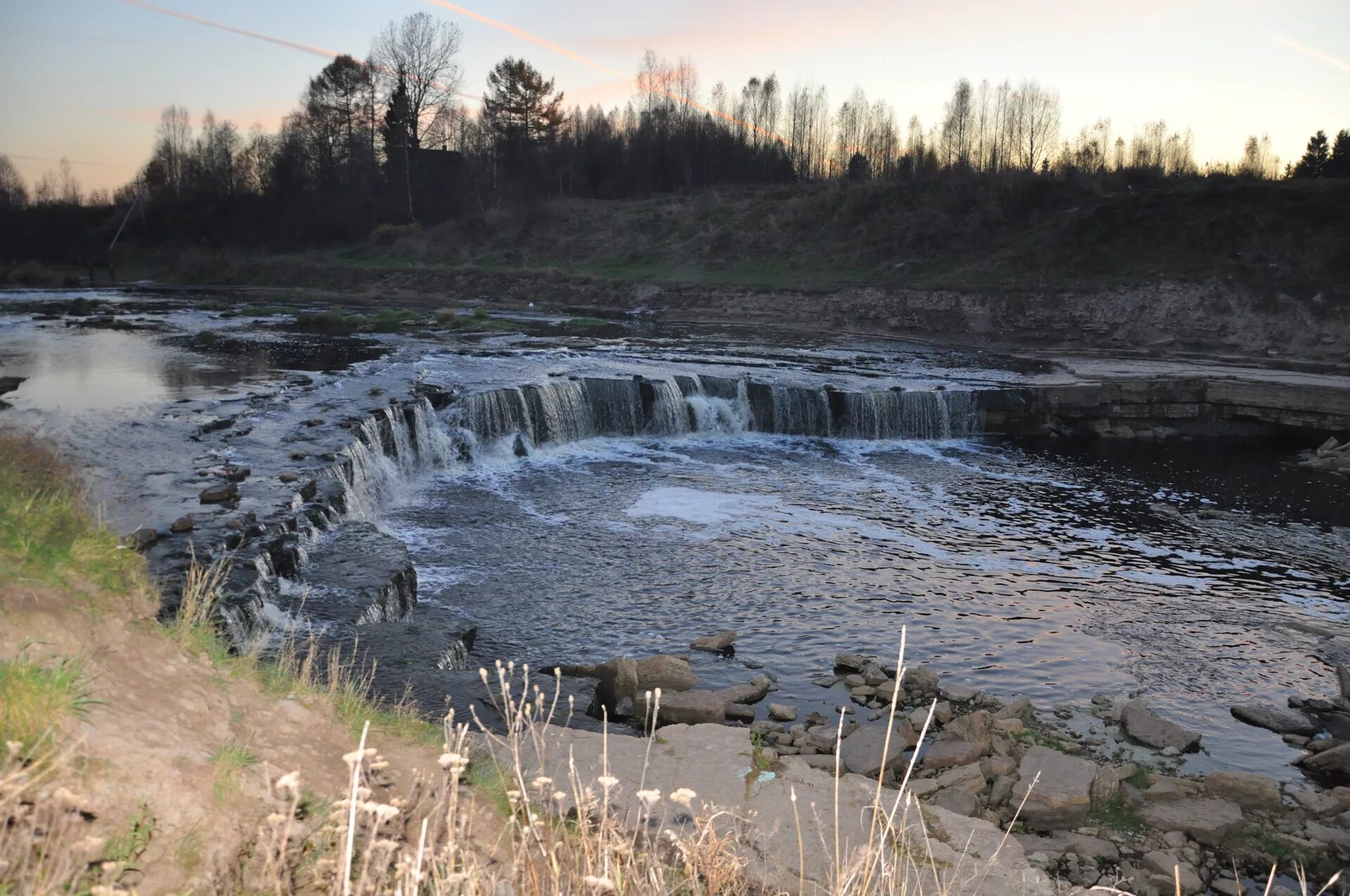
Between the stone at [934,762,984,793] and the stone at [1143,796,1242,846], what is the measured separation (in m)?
1.10

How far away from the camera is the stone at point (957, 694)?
8.68m

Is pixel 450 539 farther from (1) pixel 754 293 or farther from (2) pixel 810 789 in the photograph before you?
(1) pixel 754 293

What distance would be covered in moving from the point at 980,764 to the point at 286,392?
1602cm

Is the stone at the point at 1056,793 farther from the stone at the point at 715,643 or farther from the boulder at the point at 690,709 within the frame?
the stone at the point at 715,643

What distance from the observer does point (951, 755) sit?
285 inches

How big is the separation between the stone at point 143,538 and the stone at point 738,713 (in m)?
5.81

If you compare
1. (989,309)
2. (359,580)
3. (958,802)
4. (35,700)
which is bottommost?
(958,802)

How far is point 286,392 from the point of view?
19.0m

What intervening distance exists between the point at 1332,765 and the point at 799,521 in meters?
8.08

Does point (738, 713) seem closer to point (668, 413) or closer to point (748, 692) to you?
point (748, 692)

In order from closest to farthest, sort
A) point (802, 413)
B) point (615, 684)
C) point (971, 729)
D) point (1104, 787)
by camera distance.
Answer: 1. point (1104, 787)
2. point (971, 729)
3. point (615, 684)
4. point (802, 413)

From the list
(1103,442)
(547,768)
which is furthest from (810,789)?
(1103,442)

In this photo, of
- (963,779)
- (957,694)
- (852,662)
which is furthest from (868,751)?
(852,662)

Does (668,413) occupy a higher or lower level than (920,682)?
higher
